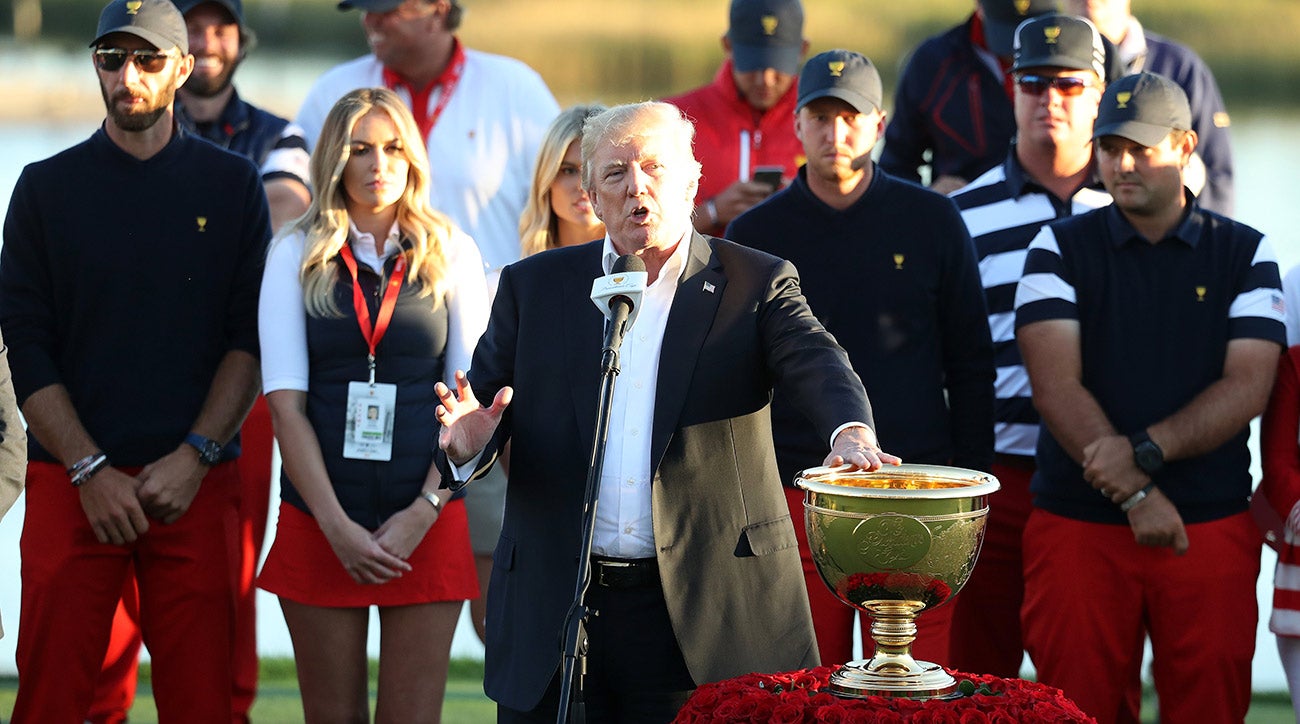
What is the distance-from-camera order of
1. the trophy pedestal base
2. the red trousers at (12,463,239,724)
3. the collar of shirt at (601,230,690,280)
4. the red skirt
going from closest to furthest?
the trophy pedestal base, the collar of shirt at (601,230,690,280), the red skirt, the red trousers at (12,463,239,724)

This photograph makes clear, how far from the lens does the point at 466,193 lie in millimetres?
5391

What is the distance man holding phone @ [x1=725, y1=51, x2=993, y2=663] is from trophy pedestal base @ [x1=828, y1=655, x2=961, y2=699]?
1598 mm

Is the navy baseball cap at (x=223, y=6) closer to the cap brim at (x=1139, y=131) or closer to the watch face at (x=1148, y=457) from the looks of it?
the cap brim at (x=1139, y=131)

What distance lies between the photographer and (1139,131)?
4309 millimetres

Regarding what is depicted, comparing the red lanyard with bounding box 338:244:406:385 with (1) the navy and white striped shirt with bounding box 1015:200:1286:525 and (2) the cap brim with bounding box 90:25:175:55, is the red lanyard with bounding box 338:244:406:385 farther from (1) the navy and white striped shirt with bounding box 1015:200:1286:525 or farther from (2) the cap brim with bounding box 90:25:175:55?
(1) the navy and white striped shirt with bounding box 1015:200:1286:525

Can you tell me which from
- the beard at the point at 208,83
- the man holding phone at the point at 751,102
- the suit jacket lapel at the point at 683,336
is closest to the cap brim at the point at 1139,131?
the man holding phone at the point at 751,102

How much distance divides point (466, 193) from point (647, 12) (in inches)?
75.8

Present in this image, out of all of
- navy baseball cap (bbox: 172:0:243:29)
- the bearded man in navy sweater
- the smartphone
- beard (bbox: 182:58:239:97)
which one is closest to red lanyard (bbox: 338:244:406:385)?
the bearded man in navy sweater

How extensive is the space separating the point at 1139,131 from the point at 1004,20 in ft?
3.42

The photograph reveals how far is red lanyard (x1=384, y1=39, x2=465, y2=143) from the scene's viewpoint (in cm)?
548

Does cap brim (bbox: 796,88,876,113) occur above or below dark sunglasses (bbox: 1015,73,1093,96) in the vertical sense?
below

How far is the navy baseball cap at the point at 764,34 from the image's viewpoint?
207 inches

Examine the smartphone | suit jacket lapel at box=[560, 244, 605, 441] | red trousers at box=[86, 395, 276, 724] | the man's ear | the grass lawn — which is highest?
the man's ear

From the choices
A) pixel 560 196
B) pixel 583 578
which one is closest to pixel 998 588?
pixel 560 196
